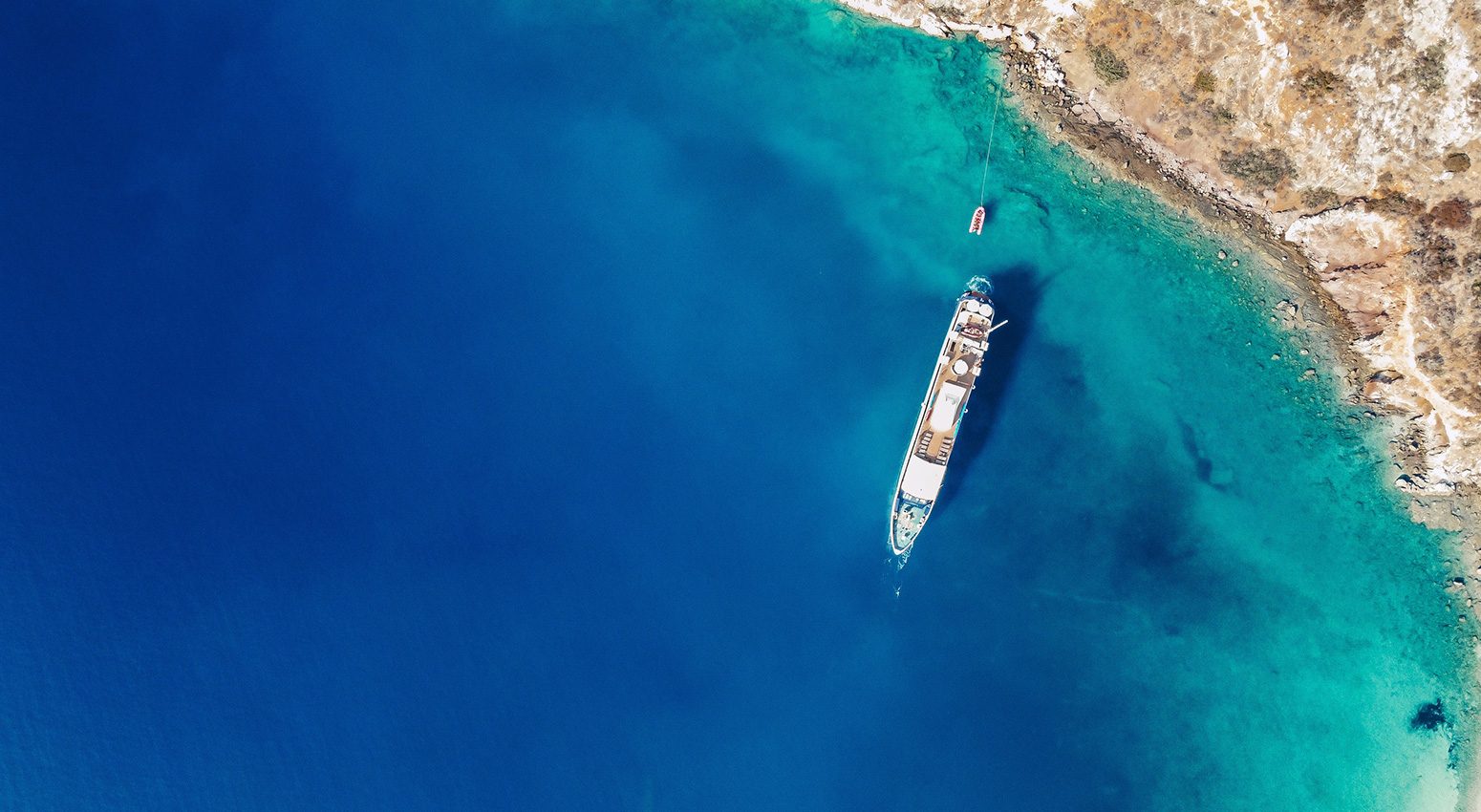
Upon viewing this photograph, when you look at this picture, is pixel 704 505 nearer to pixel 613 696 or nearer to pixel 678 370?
pixel 678 370

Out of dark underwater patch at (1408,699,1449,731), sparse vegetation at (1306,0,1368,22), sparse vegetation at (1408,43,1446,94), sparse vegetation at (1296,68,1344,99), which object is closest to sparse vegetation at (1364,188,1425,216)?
sparse vegetation at (1408,43,1446,94)

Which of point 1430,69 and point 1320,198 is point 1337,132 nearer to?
point 1320,198

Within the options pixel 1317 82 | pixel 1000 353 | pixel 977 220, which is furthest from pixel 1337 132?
pixel 1000 353

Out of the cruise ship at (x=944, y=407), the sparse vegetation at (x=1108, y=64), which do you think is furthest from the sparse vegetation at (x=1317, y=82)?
the cruise ship at (x=944, y=407)

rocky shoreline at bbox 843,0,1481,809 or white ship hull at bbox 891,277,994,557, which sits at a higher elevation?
rocky shoreline at bbox 843,0,1481,809

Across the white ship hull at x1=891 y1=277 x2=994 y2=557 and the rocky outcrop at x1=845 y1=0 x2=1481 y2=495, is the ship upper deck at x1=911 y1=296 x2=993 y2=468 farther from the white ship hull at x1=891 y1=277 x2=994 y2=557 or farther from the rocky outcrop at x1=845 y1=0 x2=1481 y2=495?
the rocky outcrop at x1=845 y1=0 x2=1481 y2=495

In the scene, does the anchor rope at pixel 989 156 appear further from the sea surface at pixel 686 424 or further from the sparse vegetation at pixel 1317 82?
the sparse vegetation at pixel 1317 82
